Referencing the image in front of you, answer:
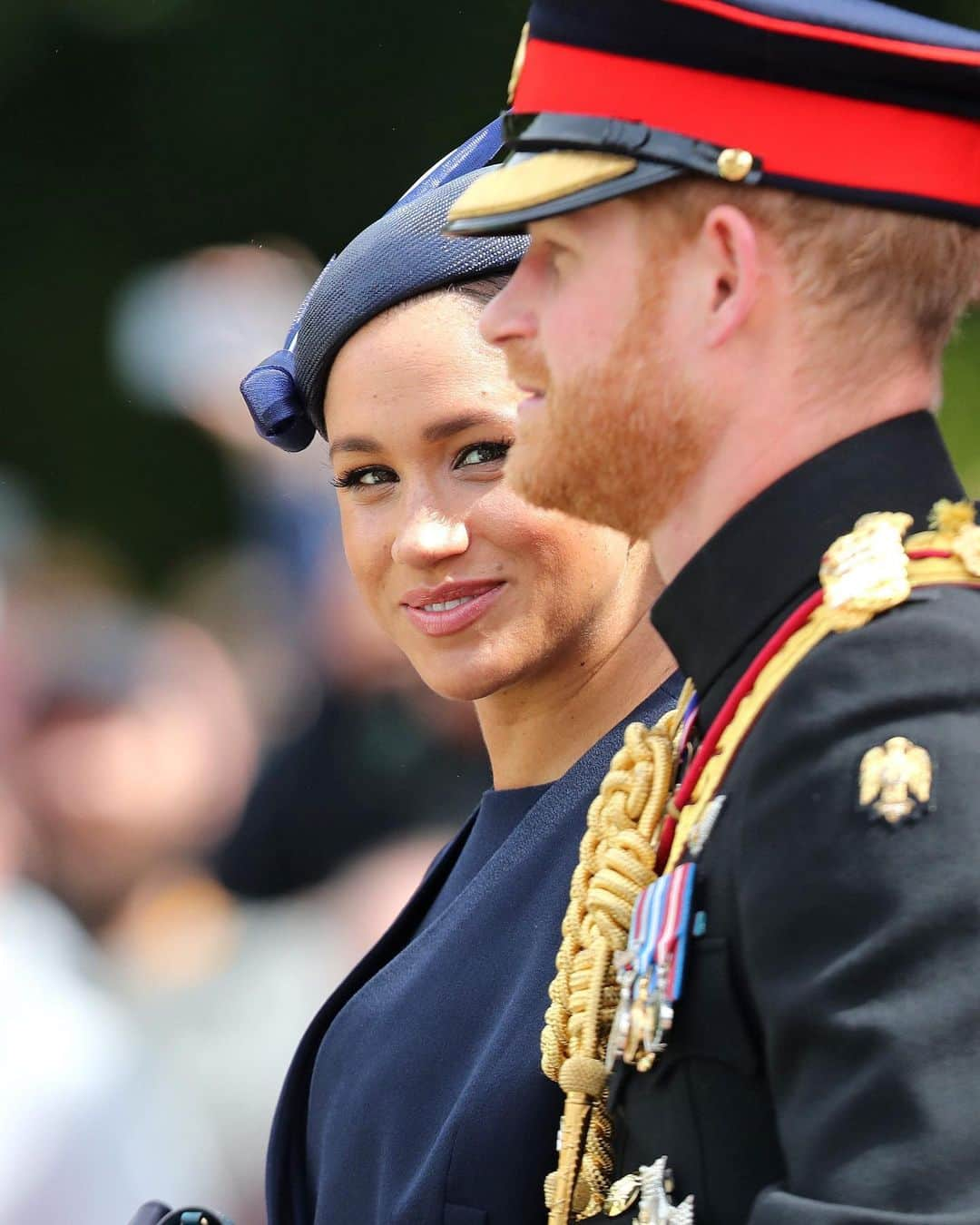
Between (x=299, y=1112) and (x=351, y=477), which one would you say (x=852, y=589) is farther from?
(x=299, y=1112)

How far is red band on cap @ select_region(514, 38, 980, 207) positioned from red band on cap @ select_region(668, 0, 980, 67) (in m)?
0.04

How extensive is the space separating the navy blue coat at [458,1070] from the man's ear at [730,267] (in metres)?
0.70

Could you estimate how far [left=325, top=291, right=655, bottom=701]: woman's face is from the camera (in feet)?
7.00

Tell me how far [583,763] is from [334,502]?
77.2 inches

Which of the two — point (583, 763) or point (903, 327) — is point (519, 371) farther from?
point (583, 763)

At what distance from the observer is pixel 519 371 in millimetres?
1578

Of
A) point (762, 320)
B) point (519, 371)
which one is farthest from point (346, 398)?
point (762, 320)

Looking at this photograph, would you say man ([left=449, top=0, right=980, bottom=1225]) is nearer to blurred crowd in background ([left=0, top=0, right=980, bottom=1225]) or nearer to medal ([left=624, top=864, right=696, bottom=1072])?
medal ([left=624, top=864, right=696, bottom=1072])

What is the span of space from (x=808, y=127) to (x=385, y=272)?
2.80 feet

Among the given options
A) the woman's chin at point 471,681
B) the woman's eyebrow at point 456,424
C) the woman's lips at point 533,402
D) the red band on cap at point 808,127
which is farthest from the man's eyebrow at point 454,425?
the red band on cap at point 808,127

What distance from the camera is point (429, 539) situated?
7.07 feet

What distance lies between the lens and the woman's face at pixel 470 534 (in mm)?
2133

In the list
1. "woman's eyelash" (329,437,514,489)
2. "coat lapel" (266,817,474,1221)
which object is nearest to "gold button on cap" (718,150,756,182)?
"woman's eyelash" (329,437,514,489)

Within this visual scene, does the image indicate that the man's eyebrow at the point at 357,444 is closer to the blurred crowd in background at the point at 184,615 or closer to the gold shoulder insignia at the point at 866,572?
the gold shoulder insignia at the point at 866,572
